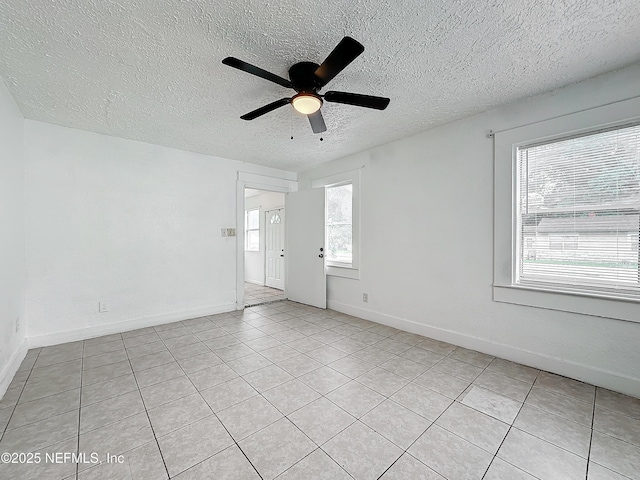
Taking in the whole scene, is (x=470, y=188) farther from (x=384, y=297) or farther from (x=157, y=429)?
(x=157, y=429)

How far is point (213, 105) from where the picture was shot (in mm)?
2658

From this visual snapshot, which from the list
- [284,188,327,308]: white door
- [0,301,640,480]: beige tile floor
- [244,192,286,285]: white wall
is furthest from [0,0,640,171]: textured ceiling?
[244,192,286,285]: white wall

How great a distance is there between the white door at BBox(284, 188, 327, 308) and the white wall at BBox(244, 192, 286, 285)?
131 centimetres

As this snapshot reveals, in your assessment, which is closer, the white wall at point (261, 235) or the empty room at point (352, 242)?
the empty room at point (352, 242)

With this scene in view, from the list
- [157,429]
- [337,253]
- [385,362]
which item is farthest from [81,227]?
Result: [385,362]

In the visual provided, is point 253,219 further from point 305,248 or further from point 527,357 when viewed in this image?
point 527,357

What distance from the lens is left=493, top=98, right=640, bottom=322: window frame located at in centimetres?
212

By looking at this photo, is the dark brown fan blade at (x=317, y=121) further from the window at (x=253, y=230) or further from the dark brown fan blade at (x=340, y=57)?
the window at (x=253, y=230)

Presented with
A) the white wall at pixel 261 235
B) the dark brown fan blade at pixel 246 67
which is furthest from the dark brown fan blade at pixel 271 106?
the white wall at pixel 261 235

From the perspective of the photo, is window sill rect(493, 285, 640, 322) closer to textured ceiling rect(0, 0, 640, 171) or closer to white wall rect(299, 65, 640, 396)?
white wall rect(299, 65, 640, 396)

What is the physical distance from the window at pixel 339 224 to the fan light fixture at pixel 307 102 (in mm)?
2403

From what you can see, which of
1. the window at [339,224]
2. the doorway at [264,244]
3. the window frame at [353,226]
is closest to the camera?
the window frame at [353,226]

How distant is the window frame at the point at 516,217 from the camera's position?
2.12 meters

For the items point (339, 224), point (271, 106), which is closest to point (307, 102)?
point (271, 106)
